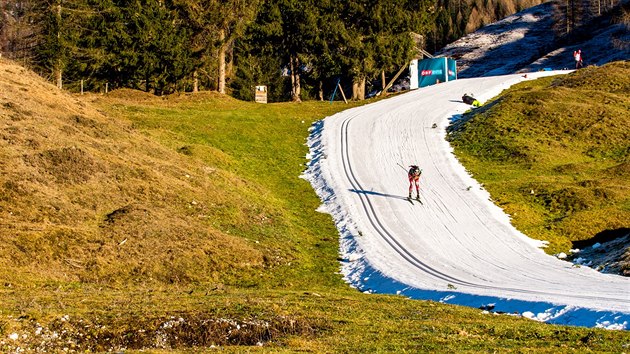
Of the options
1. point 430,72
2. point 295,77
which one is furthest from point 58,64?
point 430,72

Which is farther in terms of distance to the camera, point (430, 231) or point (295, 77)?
point (295, 77)

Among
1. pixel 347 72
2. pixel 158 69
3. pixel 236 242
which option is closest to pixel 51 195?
pixel 236 242

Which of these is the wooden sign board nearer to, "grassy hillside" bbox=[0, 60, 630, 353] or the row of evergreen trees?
the row of evergreen trees

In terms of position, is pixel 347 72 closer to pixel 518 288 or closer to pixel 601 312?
pixel 518 288

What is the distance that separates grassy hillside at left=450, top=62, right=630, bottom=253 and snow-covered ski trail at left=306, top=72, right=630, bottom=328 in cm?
205

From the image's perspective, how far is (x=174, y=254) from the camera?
87.3ft

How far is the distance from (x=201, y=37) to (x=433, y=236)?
4612 centimetres

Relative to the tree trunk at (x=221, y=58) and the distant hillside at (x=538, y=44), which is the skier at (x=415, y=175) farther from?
the distant hillside at (x=538, y=44)

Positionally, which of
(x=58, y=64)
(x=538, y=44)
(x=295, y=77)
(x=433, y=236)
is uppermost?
(x=538, y=44)

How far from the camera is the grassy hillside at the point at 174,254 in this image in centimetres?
1525

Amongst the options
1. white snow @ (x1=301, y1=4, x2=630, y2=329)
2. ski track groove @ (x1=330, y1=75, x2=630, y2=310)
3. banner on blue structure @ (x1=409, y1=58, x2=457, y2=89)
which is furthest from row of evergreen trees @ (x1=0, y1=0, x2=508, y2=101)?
ski track groove @ (x1=330, y1=75, x2=630, y2=310)

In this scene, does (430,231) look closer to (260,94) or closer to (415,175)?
(415,175)

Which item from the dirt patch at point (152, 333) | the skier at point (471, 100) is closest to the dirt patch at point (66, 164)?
the dirt patch at point (152, 333)

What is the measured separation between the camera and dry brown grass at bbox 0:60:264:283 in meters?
24.3
